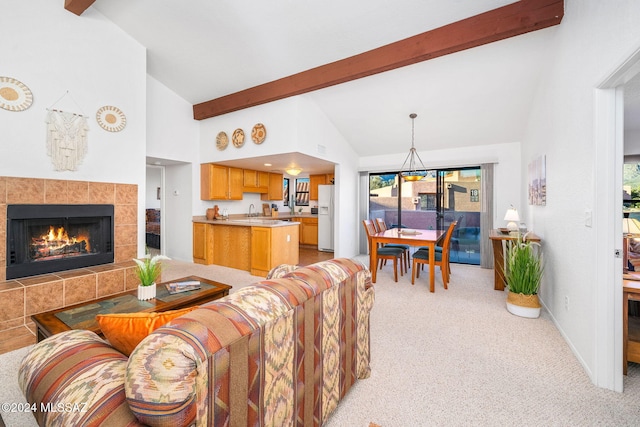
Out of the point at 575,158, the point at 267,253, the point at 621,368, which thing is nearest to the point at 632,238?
the point at 575,158

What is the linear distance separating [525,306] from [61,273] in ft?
15.9

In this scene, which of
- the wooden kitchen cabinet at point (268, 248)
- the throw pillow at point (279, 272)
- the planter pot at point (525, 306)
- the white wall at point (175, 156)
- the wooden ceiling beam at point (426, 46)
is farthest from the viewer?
the white wall at point (175, 156)

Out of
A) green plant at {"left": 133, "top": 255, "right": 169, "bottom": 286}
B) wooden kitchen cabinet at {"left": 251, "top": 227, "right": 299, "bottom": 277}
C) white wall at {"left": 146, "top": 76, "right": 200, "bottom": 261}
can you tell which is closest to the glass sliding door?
wooden kitchen cabinet at {"left": 251, "top": 227, "right": 299, "bottom": 277}

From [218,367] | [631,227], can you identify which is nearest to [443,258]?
[631,227]

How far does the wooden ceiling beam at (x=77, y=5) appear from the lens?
2.86 m

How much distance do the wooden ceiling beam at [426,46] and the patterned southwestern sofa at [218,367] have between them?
2761 mm

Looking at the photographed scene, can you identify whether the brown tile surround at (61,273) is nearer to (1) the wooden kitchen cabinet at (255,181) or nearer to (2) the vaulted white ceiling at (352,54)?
(2) the vaulted white ceiling at (352,54)

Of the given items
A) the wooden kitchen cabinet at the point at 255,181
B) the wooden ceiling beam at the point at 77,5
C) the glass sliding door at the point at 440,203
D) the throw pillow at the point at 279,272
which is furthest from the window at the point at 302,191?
the throw pillow at the point at 279,272

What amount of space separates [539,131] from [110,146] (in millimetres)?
5333

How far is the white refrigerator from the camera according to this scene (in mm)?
6598

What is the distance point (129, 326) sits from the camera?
96 cm

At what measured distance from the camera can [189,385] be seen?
71cm

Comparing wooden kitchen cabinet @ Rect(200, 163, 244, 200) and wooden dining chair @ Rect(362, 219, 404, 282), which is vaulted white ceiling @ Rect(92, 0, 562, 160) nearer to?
wooden kitchen cabinet @ Rect(200, 163, 244, 200)

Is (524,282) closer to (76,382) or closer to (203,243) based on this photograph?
(76,382)
